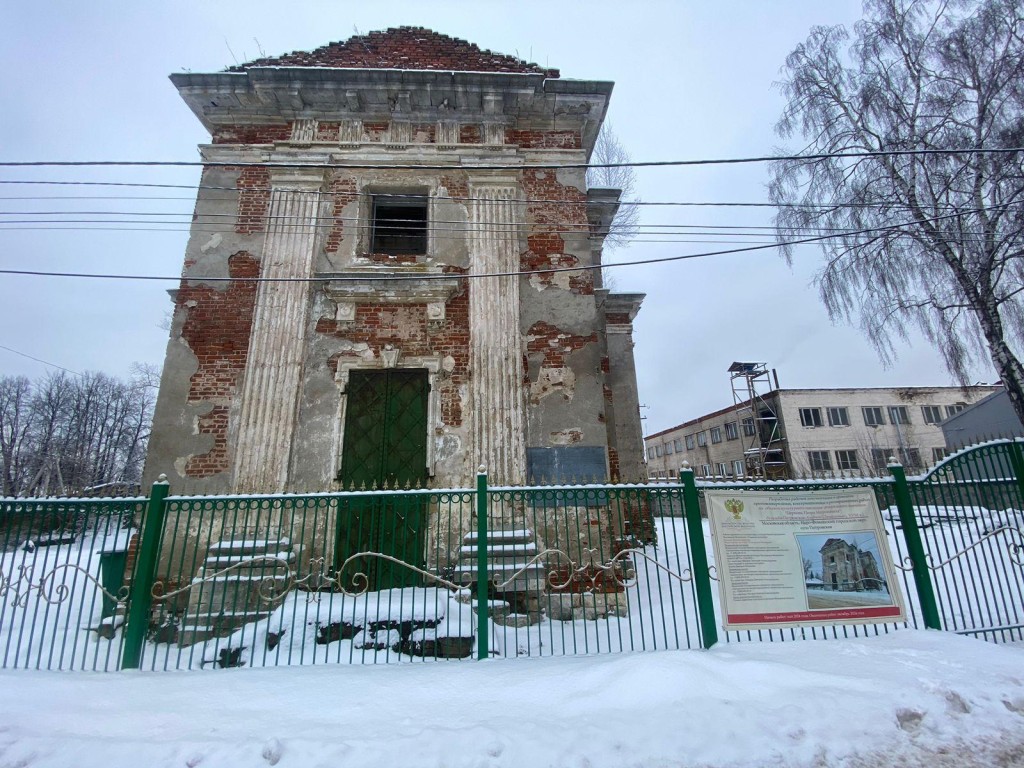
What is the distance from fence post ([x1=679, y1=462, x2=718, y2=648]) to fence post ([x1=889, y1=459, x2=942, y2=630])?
220cm

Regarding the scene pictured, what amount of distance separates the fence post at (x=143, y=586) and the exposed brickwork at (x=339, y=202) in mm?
5056

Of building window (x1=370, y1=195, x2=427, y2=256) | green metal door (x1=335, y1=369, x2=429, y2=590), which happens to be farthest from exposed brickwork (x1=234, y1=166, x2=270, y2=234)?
green metal door (x1=335, y1=369, x2=429, y2=590)

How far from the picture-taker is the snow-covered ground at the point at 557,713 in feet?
10.9

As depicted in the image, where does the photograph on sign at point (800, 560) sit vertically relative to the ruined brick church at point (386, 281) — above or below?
below

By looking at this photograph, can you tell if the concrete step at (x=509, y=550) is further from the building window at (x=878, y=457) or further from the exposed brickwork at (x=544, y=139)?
the building window at (x=878, y=457)

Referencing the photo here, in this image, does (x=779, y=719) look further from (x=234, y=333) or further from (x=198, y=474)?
(x=234, y=333)

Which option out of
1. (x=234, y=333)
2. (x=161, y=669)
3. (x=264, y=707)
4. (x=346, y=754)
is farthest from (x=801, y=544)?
(x=234, y=333)

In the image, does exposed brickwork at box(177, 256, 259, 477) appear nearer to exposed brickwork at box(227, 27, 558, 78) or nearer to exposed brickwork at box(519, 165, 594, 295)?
exposed brickwork at box(227, 27, 558, 78)

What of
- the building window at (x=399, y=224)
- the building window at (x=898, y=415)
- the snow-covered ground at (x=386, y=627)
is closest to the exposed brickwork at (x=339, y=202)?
the building window at (x=399, y=224)

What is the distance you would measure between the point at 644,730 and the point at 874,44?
1705cm

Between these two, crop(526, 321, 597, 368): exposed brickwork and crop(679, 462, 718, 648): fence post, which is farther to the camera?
crop(526, 321, 597, 368): exposed brickwork

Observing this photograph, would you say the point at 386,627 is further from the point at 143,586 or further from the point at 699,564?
the point at 699,564

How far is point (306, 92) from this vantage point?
9.28m

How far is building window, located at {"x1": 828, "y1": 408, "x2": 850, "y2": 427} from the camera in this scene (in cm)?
3294
